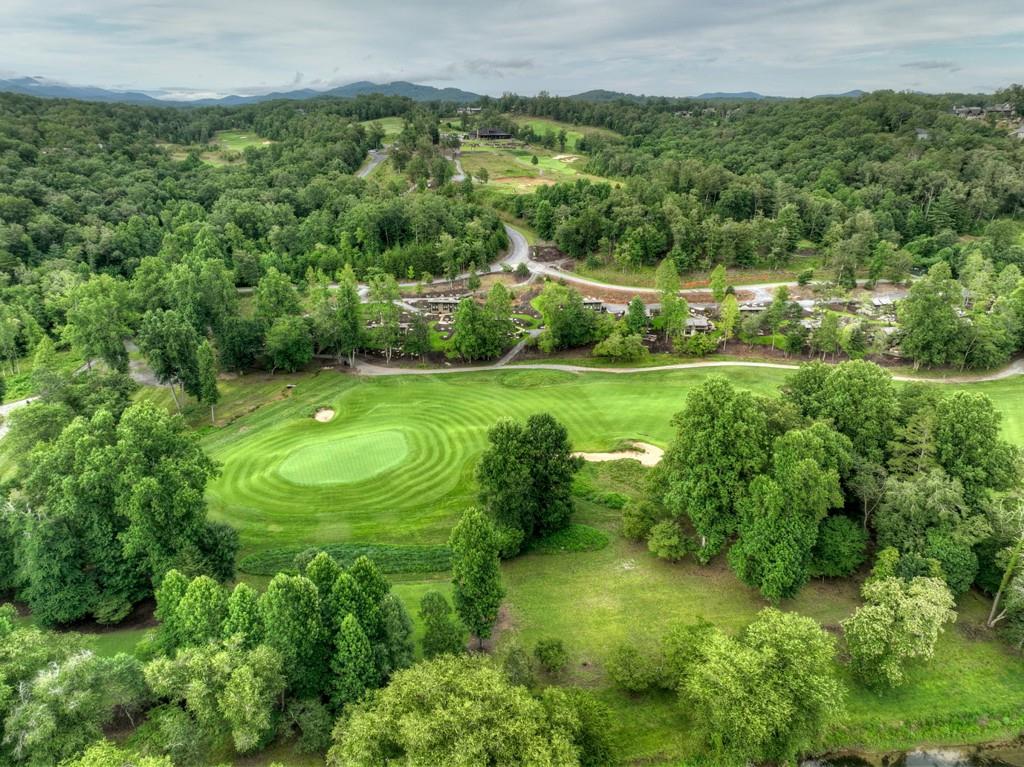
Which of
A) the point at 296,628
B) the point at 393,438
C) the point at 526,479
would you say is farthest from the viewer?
the point at 393,438

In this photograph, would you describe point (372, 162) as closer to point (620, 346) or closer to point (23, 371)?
point (23, 371)

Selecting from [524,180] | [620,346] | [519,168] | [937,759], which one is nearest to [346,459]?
[620,346]

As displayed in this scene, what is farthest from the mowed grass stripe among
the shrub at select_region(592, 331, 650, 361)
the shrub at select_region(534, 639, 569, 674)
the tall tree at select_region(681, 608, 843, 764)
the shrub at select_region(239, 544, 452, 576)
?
the tall tree at select_region(681, 608, 843, 764)

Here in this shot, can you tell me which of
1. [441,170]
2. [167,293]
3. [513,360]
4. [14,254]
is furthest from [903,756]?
[441,170]

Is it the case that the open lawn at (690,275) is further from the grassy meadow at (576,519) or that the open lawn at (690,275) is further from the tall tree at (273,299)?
the tall tree at (273,299)

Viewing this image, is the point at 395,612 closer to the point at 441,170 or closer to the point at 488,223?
the point at 488,223

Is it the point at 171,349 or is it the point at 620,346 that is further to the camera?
the point at 620,346
